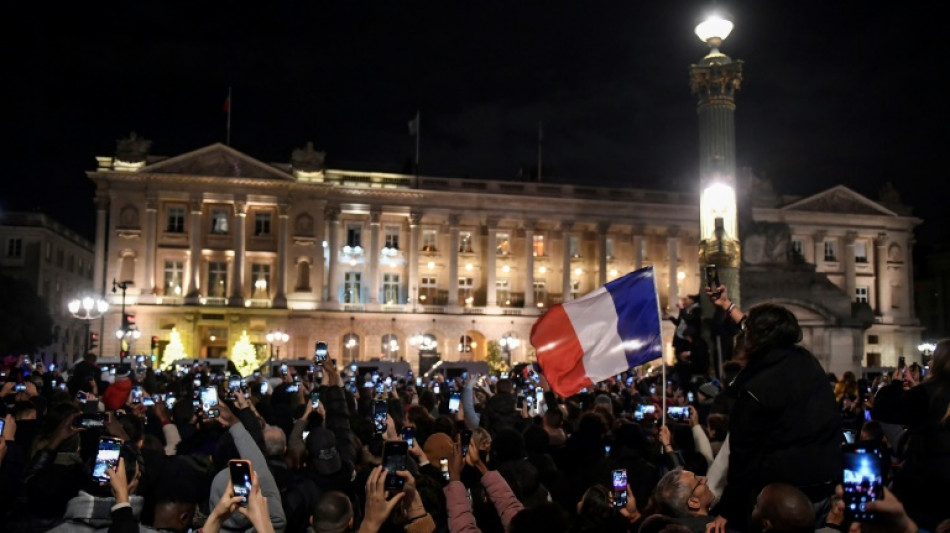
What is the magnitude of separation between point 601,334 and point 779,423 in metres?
5.55

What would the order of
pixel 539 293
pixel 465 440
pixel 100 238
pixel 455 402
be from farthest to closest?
pixel 539 293 < pixel 100 238 < pixel 455 402 < pixel 465 440

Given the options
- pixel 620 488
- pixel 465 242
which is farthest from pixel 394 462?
pixel 465 242

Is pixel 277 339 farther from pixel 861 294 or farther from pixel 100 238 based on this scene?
pixel 861 294

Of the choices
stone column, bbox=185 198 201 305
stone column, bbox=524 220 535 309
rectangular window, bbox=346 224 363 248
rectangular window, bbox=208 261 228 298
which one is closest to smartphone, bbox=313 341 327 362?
stone column, bbox=185 198 201 305

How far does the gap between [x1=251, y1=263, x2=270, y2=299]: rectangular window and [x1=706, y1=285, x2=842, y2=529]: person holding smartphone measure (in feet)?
224

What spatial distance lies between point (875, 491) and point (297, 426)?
6.09 meters

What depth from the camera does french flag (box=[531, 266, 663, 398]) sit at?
1061cm

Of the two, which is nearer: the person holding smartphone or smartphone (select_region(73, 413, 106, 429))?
the person holding smartphone

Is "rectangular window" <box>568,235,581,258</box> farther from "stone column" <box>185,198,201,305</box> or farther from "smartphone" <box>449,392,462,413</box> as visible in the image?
"smartphone" <box>449,392,462,413</box>

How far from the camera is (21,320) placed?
7069cm

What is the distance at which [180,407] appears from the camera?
11469mm

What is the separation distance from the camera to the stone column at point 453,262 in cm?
7575

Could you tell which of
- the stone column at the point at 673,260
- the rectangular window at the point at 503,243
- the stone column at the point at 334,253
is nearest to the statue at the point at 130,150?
the stone column at the point at 334,253

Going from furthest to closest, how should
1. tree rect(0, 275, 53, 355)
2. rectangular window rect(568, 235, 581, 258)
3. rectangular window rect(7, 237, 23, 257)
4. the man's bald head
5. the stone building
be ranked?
rectangular window rect(7, 237, 23, 257) < rectangular window rect(568, 235, 581, 258) < the stone building < tree rect(0, 275, 53, 355) < the man's bald head
